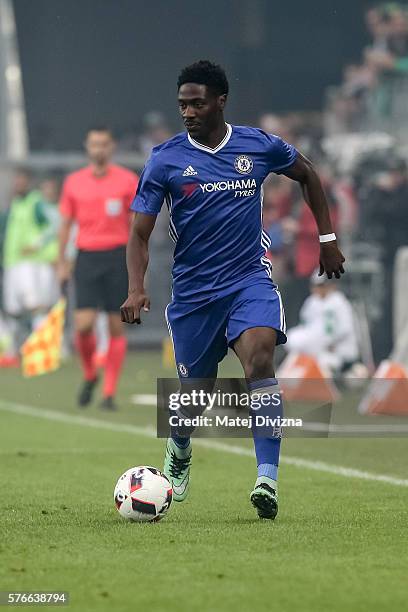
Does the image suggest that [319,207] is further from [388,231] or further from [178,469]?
[388,231]

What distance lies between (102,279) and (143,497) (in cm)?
691

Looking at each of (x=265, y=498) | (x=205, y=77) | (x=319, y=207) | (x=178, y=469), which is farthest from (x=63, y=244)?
(x=265, y=498)

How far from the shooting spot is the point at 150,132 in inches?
947

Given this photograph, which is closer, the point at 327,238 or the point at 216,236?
the point at 216,236

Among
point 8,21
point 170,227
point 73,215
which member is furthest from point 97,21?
point 170,227

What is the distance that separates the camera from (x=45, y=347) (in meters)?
17.6

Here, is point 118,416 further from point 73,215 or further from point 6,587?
point 6,587

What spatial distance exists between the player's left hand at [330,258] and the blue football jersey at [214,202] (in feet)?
0.87

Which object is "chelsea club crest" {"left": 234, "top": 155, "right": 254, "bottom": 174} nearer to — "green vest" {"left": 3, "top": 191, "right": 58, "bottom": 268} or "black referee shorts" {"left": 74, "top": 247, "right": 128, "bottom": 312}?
"black referee shorts" {"left": 74, "top": 247, "right": 128, "bottom": 312}

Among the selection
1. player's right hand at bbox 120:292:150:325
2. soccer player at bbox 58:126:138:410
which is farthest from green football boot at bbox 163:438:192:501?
soccer player at bbox 58:126:138:410

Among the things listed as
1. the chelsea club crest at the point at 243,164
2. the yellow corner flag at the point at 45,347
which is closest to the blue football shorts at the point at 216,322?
the chelsea club crest at the point at 243,164

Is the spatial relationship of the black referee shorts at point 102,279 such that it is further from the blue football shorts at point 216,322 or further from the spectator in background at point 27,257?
the spectator in background at point 27,257

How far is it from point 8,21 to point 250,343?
16239mm

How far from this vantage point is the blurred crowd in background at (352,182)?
57.5 feet
